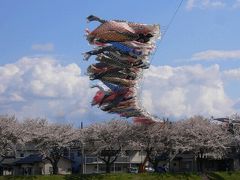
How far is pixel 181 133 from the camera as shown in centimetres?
6694

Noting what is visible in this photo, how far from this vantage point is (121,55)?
44.9 meters

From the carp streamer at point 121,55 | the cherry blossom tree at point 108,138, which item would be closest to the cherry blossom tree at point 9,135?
the cherry blossom tree at point 108,138

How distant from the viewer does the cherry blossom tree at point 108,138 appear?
6675 centimetres

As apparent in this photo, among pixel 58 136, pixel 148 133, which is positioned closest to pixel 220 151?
pixel 148 133

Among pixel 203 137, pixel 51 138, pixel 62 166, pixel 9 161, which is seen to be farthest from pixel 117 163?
pixel 203 137

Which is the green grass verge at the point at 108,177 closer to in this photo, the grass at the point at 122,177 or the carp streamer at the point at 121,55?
the grass at the point at 122,177

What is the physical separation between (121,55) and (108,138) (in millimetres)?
25118

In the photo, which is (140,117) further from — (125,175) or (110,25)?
(110,25)

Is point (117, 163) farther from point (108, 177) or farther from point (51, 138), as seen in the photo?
point (108, 177)

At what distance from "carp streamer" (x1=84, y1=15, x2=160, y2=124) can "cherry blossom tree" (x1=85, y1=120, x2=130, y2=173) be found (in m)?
15.7

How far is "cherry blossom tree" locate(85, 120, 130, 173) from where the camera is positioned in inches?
2628

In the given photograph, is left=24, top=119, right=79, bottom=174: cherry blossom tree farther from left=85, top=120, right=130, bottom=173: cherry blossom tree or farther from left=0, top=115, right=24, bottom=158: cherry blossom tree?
left=0, top=115, right=24, bottom=158: cherry blossom tree

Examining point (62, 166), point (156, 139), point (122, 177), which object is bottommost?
point (122, 177)

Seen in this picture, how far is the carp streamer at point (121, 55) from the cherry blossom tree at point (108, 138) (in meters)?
15.7
